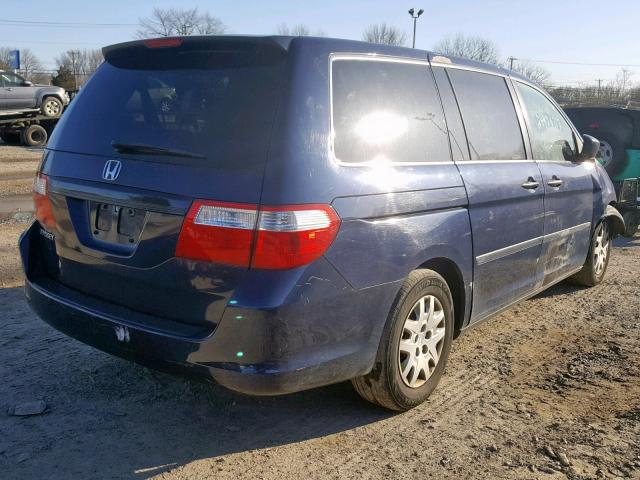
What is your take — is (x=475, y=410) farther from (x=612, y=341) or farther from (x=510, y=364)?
(x=612, y=341)

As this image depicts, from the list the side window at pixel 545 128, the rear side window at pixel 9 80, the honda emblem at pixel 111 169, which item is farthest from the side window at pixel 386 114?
the rear side window at pixel 9 80

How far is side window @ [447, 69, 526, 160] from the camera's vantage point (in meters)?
3.78

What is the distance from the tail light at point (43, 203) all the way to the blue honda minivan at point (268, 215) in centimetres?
2

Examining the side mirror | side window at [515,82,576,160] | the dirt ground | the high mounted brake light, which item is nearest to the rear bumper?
the dirt ground

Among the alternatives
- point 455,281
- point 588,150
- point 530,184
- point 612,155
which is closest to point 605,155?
point 612,155

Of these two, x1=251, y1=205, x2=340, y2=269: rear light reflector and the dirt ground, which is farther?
the dirt ground

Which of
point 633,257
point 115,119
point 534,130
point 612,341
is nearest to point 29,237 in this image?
point 115,119

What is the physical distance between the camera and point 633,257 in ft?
24.5

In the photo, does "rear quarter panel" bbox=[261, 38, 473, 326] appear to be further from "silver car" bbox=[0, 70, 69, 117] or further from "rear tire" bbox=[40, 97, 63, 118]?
"rear tire" bbox=[40, 97, 63, 118]

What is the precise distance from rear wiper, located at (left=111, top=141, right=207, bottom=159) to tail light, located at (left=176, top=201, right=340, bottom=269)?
0.26 meters

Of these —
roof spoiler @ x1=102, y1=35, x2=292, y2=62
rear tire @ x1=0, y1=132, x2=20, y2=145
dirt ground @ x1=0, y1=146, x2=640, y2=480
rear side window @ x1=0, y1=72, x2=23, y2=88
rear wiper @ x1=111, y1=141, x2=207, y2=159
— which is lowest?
dirt ground @ x1=0, y1=146, x2=640, y2=480

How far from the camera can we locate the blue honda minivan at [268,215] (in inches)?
100.0

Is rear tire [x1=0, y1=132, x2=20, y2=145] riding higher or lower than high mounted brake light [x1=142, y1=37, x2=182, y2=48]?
lower

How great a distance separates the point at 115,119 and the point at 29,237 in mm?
923
